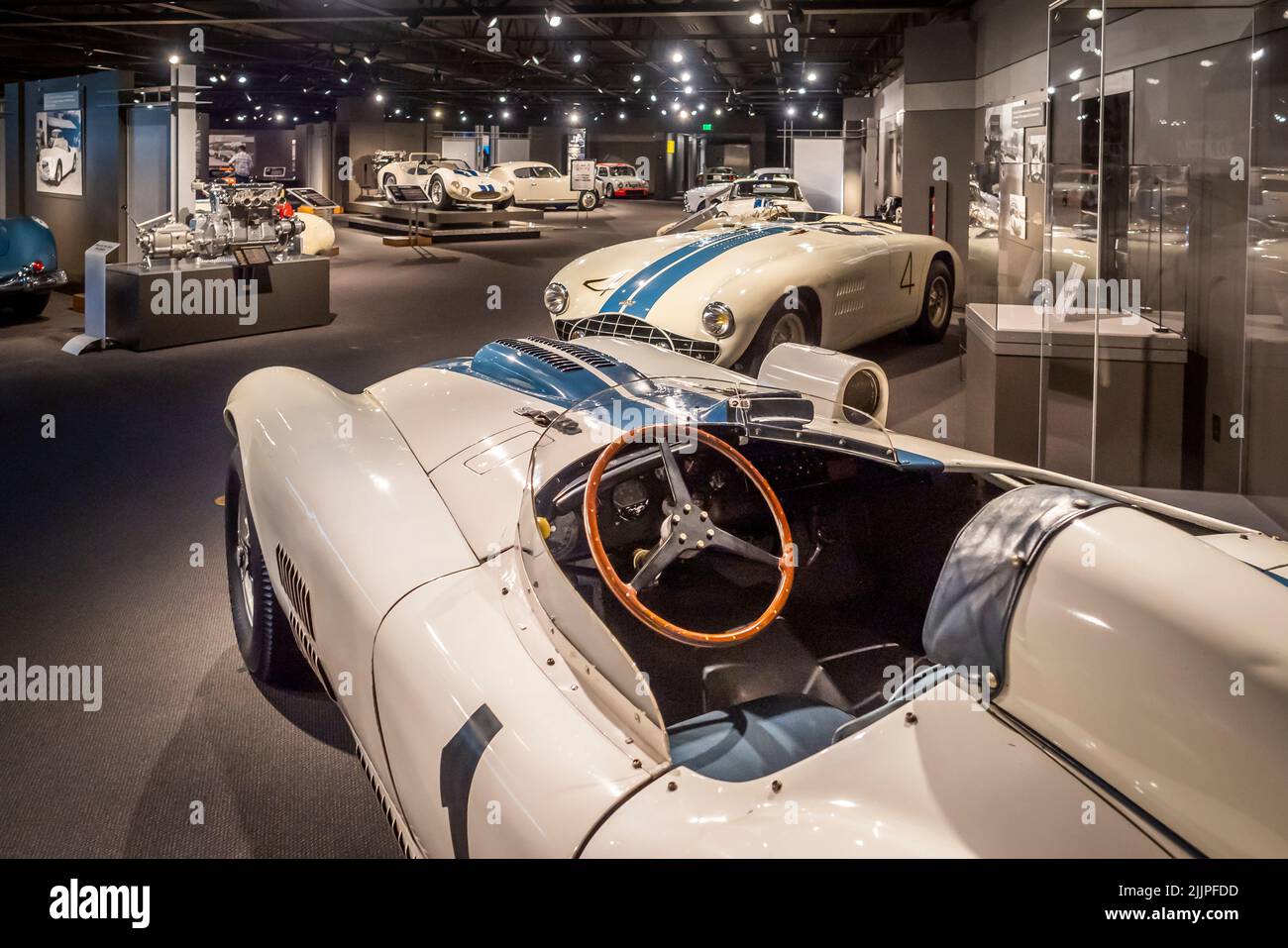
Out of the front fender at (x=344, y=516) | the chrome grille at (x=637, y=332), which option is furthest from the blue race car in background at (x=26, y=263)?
the front fender at (x=344, y=516)

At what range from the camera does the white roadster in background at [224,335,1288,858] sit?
120cm

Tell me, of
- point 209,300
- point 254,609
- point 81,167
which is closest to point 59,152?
point 81,167

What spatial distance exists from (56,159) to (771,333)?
1042cm

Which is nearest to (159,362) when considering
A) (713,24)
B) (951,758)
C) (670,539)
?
(670,539)

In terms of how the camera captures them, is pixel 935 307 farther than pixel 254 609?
Yes

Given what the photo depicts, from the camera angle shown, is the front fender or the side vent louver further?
the side vent louver

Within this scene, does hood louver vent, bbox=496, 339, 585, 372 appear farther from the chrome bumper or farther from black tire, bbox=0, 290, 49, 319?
black tire, bbox=0, 290, 49, 319

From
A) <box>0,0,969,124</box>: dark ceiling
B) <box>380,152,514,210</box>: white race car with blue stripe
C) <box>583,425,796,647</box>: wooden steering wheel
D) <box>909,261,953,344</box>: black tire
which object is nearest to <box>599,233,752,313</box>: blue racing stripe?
<box>909,261,953,344</box>: black tire

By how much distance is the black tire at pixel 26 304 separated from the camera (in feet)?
30.8

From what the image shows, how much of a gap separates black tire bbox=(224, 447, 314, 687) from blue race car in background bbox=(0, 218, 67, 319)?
7504mm

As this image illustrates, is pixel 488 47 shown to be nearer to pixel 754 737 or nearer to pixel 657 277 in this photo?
pixel 657 277

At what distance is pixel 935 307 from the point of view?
8.16 metres

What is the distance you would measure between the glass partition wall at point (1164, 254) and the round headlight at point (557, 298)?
2724mm
